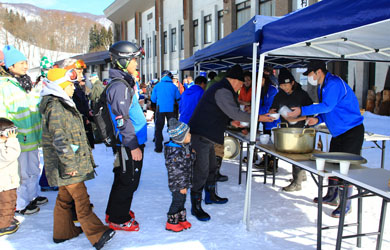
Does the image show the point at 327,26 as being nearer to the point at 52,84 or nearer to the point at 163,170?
the point at 52,84

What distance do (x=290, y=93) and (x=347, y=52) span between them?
3.32ft

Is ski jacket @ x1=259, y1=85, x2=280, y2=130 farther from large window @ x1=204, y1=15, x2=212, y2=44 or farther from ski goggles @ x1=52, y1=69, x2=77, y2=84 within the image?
large window @ x1=204, y1=15, x2=212, y2=44

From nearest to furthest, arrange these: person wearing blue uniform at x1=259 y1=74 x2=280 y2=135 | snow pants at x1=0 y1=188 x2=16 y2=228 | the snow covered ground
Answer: the snow covered ground, snow pants at x1=0 y1=188 x2=16 y2=228, person wearing blue uniform at x1=259 y1=74 x2=280 y2=135

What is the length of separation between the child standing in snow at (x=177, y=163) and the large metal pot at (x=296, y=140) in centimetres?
98

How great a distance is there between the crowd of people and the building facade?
1087 centimetres

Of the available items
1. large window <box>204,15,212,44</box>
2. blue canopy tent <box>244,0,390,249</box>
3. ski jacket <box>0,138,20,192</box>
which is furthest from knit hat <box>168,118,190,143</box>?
large window <box>204,15,212,44</box>

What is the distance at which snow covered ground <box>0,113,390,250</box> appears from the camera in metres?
3.00

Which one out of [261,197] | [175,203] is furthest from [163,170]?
[175,203]

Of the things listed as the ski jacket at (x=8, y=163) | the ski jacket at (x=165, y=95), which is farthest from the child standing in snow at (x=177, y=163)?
the ski jacket at (x=165, y=95)

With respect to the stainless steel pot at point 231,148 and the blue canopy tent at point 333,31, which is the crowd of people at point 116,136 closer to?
the blue canopy tent at point 333,31

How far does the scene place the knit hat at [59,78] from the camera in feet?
9.11

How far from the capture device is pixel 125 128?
291 centimetres

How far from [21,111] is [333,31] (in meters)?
3.36

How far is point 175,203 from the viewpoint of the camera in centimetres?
328
